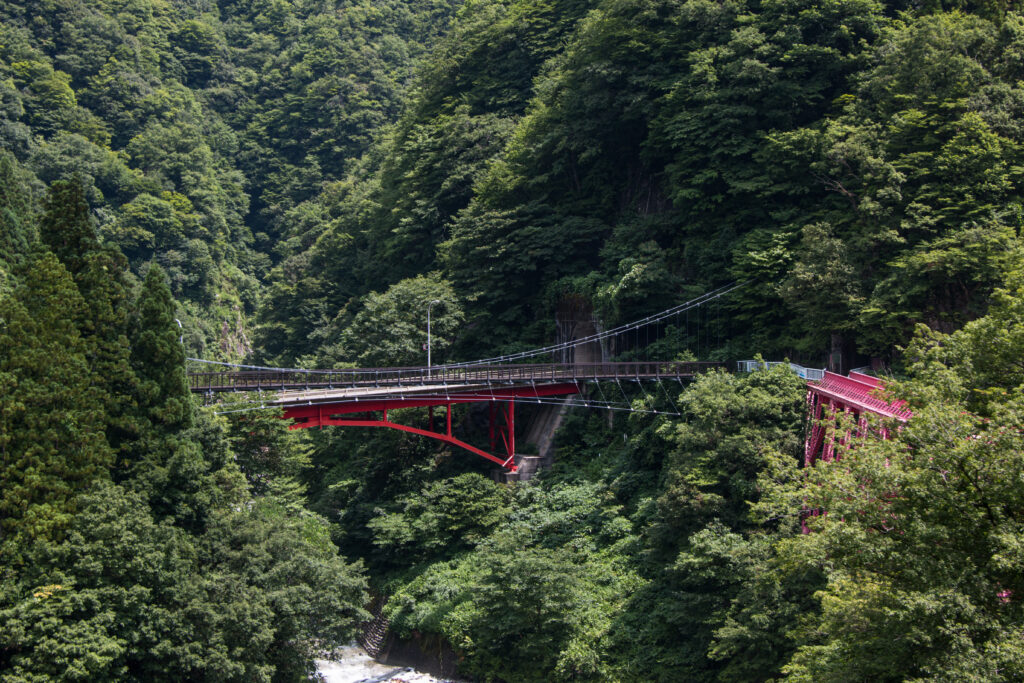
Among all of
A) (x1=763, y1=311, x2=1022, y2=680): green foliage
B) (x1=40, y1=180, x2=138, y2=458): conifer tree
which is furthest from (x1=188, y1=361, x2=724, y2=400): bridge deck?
(x1=763, y1=311, x2=1022, y2=680): green foliage

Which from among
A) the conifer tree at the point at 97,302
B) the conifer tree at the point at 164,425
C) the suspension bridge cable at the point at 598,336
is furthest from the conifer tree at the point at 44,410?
the suspension bridge cable at the point at 598,336

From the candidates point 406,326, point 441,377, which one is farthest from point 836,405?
point 406,326

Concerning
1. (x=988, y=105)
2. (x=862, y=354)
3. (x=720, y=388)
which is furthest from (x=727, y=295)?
(x=988, y=105)

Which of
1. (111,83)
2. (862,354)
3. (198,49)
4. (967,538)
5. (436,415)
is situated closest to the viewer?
(967,538)

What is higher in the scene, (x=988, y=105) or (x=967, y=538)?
(x=988, y=105)

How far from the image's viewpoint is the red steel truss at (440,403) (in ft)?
135

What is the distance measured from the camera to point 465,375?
47.5 meters

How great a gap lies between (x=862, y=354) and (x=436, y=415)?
21.0m

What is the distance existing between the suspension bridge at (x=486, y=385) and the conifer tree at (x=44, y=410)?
7571mm

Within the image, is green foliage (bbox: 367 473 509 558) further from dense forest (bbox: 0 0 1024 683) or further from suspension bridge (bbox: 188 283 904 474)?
suspension bridge (bbox: 188 283 904 474)

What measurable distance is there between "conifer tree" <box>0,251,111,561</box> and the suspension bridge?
24.8 feet

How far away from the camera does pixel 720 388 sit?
119 ft

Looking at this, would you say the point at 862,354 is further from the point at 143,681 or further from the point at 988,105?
the point at 143,681

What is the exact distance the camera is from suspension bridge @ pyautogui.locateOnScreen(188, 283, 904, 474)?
41344 mm
